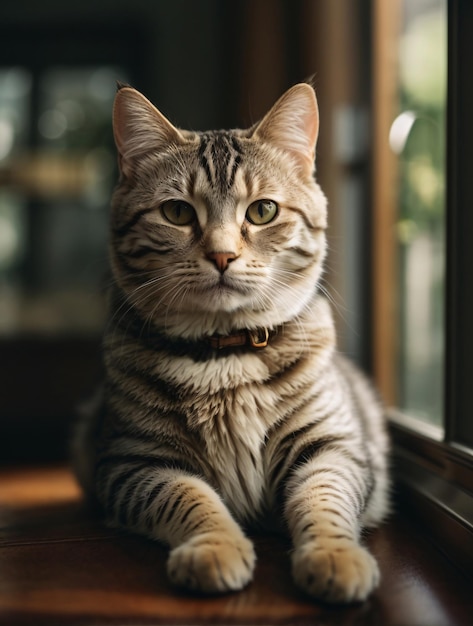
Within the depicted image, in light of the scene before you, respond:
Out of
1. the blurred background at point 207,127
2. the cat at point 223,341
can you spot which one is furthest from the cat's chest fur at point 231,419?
the blurred background at point 207,127

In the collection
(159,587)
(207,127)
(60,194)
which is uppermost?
(207,127)

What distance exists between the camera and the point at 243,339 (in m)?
1.31

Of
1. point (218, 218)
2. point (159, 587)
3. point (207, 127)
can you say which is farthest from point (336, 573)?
point (207, 127)

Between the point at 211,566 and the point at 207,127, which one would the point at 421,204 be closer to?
the point at 211,566

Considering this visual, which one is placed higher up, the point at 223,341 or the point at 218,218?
the point at 218,218

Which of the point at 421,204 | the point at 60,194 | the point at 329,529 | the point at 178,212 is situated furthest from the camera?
the point at 60,194

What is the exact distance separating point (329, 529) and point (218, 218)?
1.88ft

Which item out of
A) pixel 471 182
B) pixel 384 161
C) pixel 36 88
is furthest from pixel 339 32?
pixel 36 88

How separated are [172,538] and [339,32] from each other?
1.84 m

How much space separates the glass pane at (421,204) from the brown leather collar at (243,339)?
1.99 ft

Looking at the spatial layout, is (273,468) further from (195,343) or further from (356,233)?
(356,233)

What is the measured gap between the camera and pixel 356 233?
232 centimetres

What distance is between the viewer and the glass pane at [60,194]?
3.71m

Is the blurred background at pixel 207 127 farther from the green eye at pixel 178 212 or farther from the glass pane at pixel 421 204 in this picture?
the green eye at pixel 178 212
